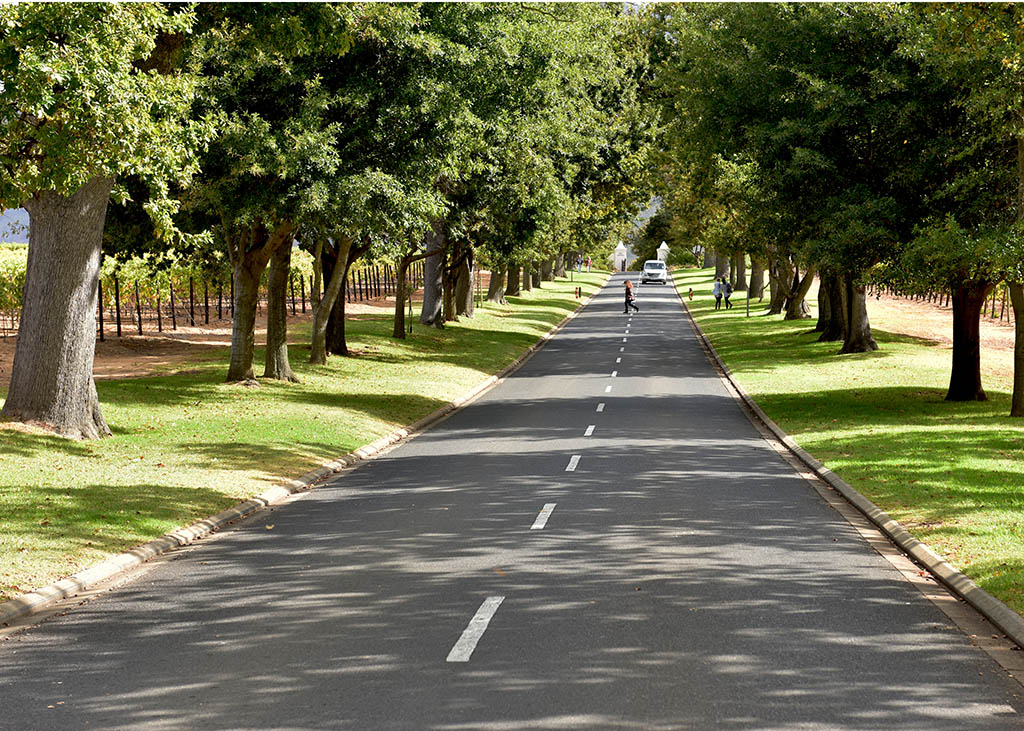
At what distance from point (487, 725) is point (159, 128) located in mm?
9847

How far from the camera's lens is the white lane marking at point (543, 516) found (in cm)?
1212

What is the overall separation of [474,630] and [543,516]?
476 cm

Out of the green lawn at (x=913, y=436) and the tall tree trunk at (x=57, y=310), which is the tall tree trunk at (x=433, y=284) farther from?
the tall tree trunk at (x=57, y=310)

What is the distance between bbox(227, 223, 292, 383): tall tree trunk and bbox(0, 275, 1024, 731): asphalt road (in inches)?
441

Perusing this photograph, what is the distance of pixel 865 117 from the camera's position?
23078 mm

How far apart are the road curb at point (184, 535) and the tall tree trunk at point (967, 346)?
11.7m

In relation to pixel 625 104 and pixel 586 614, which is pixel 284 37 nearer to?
pixel 586 614

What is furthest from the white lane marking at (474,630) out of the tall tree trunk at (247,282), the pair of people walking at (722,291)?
the pair of people walking at (722,291)

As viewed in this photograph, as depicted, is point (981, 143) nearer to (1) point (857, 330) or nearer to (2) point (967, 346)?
(2) point (967, 346)

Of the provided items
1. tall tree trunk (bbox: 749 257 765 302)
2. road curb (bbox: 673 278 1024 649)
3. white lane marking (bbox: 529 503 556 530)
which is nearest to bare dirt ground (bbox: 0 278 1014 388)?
tall tree trunk (bbox: 749 257 765 302)

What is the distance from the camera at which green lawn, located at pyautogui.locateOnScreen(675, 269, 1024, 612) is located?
1138cm

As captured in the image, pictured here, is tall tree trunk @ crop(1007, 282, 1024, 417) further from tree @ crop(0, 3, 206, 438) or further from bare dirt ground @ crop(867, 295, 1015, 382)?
tree @ crop(0, 3, 206, 438)

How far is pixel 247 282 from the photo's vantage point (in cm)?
2561

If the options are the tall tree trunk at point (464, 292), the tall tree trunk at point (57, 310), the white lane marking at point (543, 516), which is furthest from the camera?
the tall tree trunk at point (464, 292)
